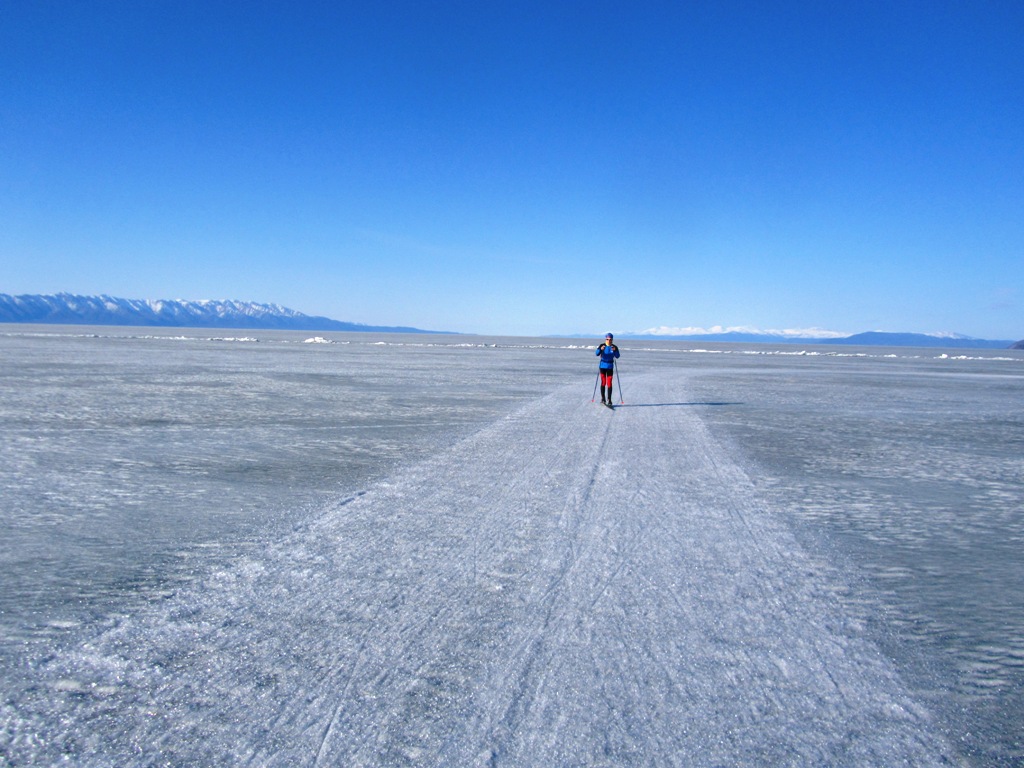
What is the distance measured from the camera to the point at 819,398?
2028cm

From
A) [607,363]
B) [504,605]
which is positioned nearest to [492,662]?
[504,605]

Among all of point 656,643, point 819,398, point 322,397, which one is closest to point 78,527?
point 656,643

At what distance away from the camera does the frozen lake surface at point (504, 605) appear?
3.08m

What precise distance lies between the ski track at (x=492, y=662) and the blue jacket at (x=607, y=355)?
34.3 feet

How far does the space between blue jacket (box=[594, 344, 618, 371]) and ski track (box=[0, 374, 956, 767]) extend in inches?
411

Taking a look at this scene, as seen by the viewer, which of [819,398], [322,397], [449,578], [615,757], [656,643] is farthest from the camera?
[819,398]

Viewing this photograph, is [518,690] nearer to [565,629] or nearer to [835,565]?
[565,629]

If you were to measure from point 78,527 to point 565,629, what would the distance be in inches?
187

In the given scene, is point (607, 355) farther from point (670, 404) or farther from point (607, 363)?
point (670, 404)

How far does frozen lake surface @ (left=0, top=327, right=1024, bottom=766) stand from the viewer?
308 cm

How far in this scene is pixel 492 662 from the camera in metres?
3.66

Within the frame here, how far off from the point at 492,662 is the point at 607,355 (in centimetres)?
1370

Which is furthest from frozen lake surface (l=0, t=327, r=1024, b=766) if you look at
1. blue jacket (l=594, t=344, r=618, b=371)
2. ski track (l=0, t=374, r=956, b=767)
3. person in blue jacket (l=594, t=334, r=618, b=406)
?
blue jacket (l=594, t=344, r=618, b=371)

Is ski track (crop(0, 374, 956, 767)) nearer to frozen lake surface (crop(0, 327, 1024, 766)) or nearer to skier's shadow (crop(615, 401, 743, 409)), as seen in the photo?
A: frozen lake surface (crop(0, 327, 1024, 766))
